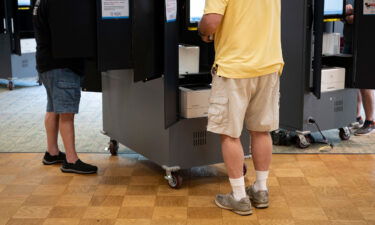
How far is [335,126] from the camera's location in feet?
13.7

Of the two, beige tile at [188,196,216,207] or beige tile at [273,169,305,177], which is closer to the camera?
beige tile at [188,196,216,207]

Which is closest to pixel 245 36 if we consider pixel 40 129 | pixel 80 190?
pixel 80 190

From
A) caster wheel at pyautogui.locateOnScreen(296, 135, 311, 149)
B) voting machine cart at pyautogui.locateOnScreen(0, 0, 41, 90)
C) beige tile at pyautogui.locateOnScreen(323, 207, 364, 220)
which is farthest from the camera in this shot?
voting machine cart at pyautogui.locateOnScreen(0, 0, 41, 90)

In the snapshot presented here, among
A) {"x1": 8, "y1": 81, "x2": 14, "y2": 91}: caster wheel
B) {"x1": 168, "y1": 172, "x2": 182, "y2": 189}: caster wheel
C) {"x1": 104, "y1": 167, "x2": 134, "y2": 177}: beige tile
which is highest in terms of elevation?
{"x1": 8, "y1": 81, "x2": 14, "y2": 91}: caster wheel

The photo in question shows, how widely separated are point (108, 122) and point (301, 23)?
1425 mm

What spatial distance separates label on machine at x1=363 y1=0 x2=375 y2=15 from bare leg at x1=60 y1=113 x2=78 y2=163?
198cm

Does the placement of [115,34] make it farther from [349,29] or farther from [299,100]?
[349,29]

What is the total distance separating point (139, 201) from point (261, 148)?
27.7 inches

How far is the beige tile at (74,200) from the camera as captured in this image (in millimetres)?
3047

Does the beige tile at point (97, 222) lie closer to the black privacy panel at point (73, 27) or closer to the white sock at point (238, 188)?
the white sock at point (238, 188)

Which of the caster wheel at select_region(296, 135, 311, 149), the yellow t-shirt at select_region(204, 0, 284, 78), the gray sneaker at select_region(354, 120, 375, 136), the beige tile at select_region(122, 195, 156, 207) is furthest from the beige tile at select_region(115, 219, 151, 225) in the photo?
the gray sneaker at select_region(354, 120, 375, 136)

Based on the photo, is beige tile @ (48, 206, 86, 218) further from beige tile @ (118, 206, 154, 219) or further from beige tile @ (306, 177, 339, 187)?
beige tile @ (306, 177, 339, 187)

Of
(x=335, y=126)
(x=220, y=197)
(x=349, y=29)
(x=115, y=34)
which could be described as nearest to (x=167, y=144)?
(x=220, y=197)

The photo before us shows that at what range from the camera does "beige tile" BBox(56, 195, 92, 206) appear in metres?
3.05
